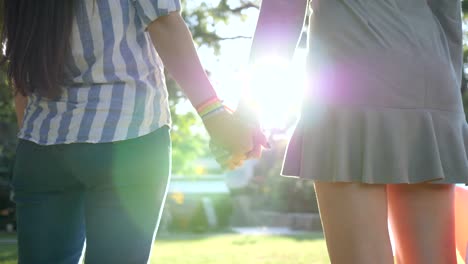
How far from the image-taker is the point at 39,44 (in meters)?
1.72

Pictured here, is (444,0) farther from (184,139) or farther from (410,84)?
(184,139)

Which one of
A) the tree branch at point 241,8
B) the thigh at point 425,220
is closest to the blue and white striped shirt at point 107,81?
the thigh at point 425,220

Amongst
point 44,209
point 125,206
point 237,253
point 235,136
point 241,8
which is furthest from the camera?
point 241,8

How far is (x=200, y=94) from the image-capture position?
176cm

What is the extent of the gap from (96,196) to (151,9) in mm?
455

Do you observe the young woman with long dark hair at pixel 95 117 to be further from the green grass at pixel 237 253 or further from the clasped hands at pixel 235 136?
the green grass at pixel 237 253

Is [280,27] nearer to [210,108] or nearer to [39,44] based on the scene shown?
[210,108]

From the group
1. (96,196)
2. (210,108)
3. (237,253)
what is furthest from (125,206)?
(237,253)

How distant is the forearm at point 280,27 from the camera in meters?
1.90

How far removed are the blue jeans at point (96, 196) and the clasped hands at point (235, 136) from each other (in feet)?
0.52

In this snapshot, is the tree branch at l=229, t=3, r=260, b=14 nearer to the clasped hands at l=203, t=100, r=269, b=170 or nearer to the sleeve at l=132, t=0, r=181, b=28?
the clasped hands at l=203, t=100, r=269, b=170

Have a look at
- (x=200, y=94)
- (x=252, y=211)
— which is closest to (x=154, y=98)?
(x=200, y=94)

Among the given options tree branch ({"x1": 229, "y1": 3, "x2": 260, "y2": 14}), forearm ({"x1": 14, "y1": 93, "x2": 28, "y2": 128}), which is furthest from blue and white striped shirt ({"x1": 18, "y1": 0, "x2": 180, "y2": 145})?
tree branch ({"x1": 229, "y1": 3, "x2": 260, "y2": 14})

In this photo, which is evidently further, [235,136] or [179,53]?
[235,136]
